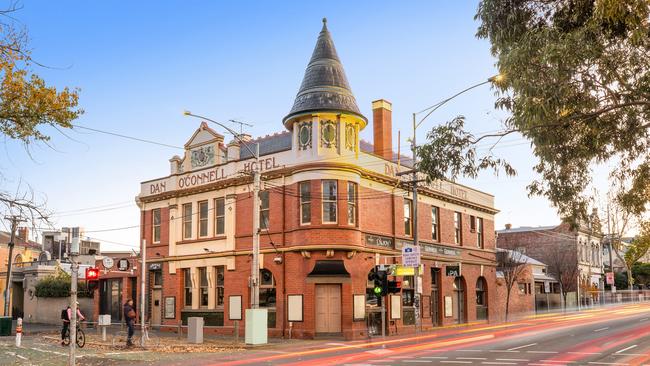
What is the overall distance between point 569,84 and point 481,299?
32.1 metres

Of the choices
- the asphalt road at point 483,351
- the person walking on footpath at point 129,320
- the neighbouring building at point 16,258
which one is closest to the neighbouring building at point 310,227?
the asphalt road at point 483,351

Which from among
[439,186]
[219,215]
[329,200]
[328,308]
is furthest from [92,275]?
[439,186]

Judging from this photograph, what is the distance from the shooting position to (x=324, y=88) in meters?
31.2

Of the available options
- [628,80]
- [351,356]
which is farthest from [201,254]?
[628,80]

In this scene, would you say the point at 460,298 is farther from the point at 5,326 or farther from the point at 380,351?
the point at 5,326

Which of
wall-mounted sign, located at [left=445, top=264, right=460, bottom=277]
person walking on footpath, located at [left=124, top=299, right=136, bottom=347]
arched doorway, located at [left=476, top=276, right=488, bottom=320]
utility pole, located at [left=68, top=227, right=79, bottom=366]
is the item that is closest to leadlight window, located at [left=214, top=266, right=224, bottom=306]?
person walking on footpath, located at [left=124, top=299, right=136, bottom=347]

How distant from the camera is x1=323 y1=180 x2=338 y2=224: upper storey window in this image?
100 ft

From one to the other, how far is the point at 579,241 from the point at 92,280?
59.5 m

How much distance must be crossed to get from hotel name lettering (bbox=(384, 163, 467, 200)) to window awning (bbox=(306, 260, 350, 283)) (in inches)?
260

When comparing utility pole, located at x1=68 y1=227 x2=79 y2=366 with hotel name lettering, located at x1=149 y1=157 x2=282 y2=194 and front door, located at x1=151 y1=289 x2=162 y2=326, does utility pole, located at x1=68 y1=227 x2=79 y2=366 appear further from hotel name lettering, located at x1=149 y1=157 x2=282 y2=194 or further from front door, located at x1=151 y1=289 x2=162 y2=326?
front door, located at x1=151 y1=289 x2=162 y2=326

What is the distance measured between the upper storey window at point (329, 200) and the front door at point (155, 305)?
44.9 ft

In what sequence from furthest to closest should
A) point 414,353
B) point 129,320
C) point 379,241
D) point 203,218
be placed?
point 203,218 < point 379,241 < point 129,320 < point 414,353

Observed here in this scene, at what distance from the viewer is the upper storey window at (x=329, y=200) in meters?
30.5

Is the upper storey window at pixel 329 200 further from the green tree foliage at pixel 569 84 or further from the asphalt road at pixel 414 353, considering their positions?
the green tree foliage at pixel 569 84
